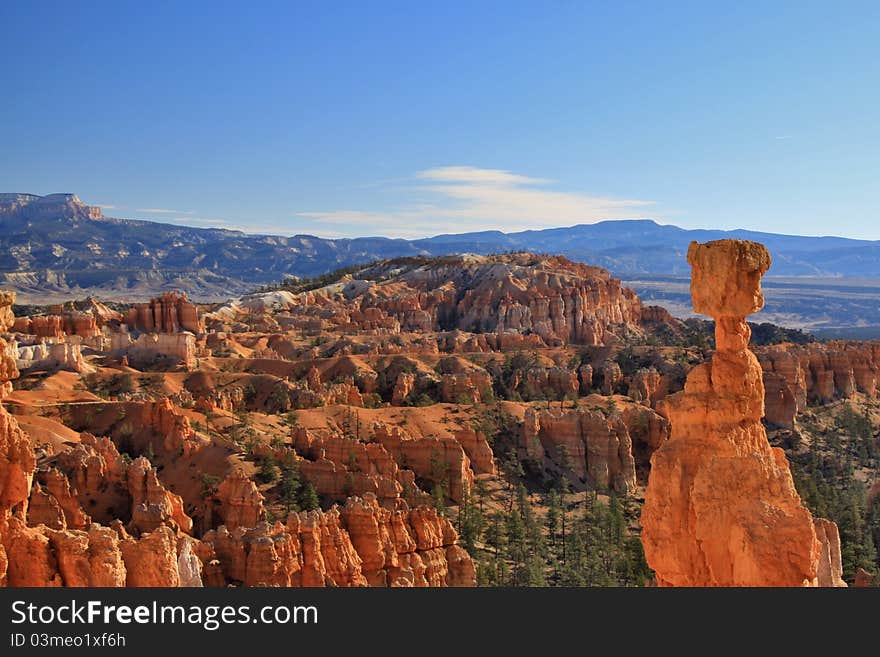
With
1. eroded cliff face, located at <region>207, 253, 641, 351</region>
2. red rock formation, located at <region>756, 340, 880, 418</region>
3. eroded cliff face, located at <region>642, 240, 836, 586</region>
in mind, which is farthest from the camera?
eroded cliff face, located at <region>207, 253, 641, 351</region>

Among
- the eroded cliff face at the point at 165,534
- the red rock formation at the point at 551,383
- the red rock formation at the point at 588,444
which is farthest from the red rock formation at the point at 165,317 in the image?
the eroded cliff face at the point at 165,534

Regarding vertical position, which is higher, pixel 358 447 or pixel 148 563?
pixel 148 563

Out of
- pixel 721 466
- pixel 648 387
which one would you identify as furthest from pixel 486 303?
pixel 721 466

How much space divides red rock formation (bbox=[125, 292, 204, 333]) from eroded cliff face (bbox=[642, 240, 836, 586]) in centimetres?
7056

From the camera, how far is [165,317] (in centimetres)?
8150

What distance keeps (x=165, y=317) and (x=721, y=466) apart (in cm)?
7395

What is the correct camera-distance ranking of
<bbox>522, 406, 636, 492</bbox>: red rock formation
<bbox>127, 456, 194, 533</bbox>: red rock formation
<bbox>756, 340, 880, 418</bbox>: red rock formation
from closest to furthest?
1. <bbox>127, 456, 194, 533</bbox>: red rock formation
2. <bbox>522, 406, 636, 492</bbox>: red rock formation
3. <bbox>756, 340, 880, 418</bbox>: red rock formation

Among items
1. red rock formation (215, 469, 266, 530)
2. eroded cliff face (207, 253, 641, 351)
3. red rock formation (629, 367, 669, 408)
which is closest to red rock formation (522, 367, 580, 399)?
red rock formation (629, 367, 669, 408)

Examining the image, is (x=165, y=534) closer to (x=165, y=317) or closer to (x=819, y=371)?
(x=819, y=371)

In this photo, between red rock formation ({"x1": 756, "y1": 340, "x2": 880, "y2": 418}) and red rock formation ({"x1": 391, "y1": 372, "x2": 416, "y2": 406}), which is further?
red rock formation ({"x1": 756, "y1": 340, "x2": 880, "y2": 418})

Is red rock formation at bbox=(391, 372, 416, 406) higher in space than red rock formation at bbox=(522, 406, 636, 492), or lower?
higher

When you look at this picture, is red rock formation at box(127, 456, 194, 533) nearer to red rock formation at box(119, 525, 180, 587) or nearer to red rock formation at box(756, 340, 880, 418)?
red rock formation at box(119, 525, 180, 587)

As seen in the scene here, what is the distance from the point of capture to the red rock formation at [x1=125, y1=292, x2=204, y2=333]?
8019 centimetres

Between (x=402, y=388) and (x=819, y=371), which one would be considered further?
(x=819, y=371)
